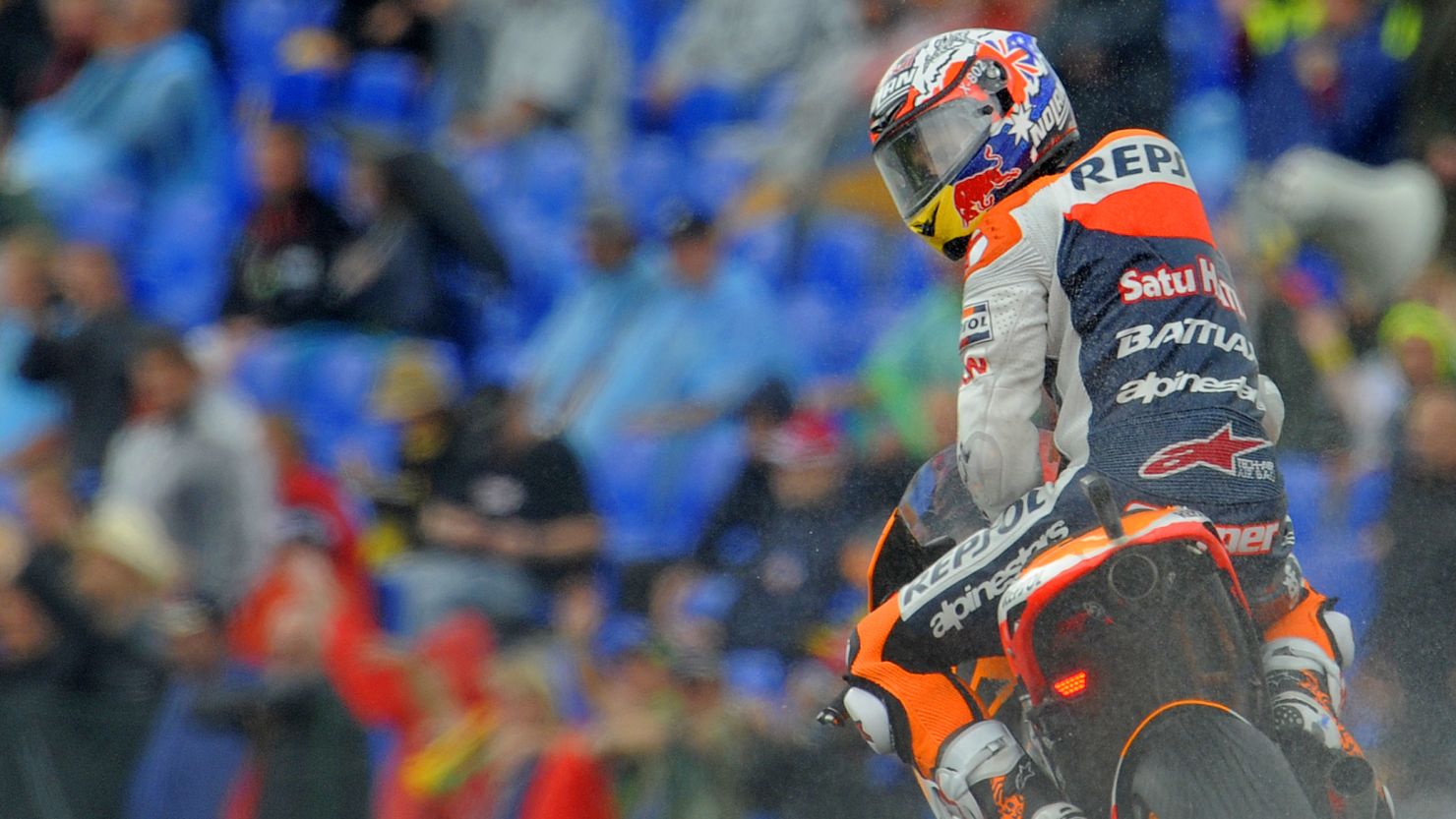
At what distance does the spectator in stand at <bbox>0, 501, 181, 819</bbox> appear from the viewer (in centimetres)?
848

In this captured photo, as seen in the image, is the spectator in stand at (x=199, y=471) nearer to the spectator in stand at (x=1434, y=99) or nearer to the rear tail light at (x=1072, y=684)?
the spectator in stand at (x=1434, y=99)

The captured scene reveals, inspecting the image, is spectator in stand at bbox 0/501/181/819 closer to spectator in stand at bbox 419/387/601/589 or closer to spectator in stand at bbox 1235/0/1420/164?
spectator in stand at bbox 419/387/601/589

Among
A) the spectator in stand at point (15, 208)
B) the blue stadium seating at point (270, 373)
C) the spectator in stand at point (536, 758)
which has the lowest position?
the spectator in stand at point (536, 758)

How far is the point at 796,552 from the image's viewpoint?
7.70 m

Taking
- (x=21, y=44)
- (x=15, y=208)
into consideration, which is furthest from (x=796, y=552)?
(x=21, y=44)

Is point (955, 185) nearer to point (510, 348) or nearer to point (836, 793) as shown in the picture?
point (836, 793)

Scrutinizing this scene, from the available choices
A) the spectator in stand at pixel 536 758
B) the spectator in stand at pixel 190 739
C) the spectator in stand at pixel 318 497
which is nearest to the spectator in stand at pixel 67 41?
the spectator in stand at pixel 318 497

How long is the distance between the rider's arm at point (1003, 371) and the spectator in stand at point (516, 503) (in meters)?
4.10

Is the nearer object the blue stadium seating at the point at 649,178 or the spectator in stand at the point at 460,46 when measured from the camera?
the blue stadium seating at the point at 649,178

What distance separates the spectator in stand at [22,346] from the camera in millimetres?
10555

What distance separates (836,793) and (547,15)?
587 centimetres

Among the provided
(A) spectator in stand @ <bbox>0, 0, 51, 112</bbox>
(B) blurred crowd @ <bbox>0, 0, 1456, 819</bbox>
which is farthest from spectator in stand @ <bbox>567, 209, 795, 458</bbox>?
(A) spectator in stand @ <bbox>0, 0, 51, 112</bbox>

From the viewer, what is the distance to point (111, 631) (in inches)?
343

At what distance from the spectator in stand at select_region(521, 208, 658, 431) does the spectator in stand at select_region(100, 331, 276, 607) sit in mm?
1396
